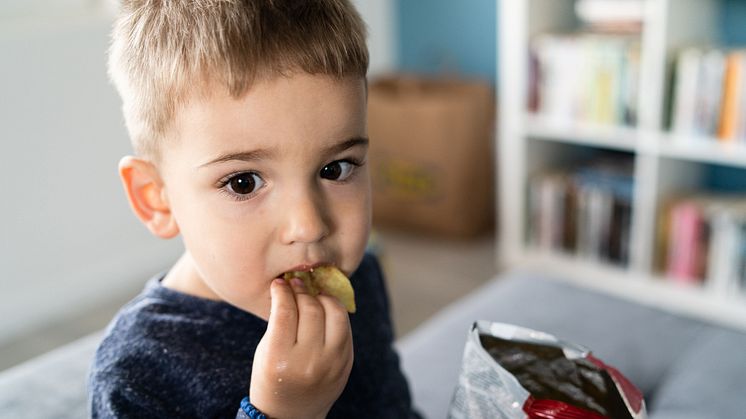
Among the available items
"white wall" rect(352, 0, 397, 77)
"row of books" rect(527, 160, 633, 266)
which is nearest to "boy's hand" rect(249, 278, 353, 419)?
"row of books" rect(527, 160, 633, 266)

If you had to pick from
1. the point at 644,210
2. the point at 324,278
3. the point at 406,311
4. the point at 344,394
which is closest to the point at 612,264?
the point at 644,210

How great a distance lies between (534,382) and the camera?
750 millimetres

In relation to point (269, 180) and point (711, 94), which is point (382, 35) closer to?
point (711, 94)

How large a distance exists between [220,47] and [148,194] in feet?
0.69

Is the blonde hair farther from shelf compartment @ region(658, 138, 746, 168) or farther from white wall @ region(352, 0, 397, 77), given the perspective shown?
white wall @ region(352, 0, 397, 77)

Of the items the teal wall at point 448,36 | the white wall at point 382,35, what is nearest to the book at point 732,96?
the teal wall at point 448,36

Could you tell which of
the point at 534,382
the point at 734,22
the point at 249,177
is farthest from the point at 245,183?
the point at 734,22

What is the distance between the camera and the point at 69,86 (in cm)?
234

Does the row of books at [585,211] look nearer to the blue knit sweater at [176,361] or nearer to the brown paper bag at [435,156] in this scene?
the brown paper bag at [435,156]

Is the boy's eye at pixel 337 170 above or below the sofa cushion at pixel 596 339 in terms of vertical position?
above

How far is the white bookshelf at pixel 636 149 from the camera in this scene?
218 cm

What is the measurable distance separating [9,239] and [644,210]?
206cm

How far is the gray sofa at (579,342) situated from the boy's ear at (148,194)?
0.43 metres

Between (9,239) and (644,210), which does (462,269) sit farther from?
(9,239)
